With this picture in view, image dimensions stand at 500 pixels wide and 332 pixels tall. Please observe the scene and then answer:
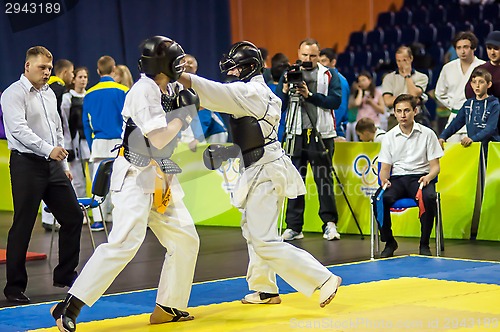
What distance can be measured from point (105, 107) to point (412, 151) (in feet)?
12.3

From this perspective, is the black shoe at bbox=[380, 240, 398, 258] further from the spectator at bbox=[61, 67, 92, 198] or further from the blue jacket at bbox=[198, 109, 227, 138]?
the spectator at bbox=[61, 67, 92, 198]

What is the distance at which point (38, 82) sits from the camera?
252 inches

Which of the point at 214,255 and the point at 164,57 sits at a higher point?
the point at 164,57

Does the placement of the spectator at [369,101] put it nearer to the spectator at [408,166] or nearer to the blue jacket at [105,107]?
the blue jacket at [105,107]

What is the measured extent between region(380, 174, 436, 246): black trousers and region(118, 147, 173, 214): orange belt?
3163 millimetres

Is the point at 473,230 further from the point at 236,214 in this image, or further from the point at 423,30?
the point at 423,30

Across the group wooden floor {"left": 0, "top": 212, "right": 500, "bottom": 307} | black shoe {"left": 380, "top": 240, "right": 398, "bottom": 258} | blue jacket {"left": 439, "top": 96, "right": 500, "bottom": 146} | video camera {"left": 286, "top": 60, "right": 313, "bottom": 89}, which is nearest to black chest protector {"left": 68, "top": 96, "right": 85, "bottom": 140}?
wooden floor {"left": 0, "top": 212, "right": 500, "bottom": 307}

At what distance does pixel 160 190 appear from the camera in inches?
198

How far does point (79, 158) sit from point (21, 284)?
4793 millimetres

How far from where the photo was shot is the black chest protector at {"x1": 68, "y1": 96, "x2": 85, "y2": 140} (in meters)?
10.7

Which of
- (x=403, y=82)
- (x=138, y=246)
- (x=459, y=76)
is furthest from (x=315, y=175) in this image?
(x=138, y=246)

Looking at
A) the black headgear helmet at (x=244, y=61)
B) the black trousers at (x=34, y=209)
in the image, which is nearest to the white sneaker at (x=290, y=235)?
the black trousers at (x=34, y=209)

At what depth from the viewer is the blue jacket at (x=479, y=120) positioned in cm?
867

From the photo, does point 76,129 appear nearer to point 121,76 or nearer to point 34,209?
point 121,76
